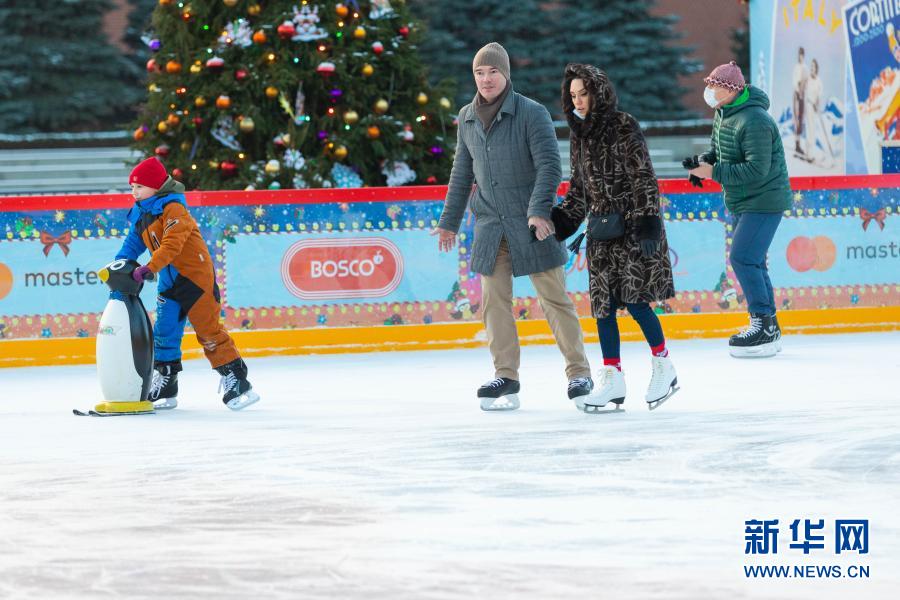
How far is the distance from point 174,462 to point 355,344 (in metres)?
4.14

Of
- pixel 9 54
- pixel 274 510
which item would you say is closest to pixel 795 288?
pixel 274 510

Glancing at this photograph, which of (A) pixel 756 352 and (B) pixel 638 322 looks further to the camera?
(A) pixel 756 352

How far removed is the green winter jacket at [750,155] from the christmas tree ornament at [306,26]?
4.15 meters

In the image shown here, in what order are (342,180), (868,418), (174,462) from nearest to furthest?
(174,462), (868,418), (342,180)

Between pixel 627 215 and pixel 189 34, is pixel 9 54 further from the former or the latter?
pixel 627 215

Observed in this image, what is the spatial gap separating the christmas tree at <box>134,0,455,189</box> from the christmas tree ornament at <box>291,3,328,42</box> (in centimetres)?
1

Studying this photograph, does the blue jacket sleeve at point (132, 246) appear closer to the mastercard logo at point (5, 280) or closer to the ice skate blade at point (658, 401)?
the ice skate blade at point (658, 401)

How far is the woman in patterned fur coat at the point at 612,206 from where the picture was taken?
5.66 m

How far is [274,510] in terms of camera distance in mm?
4094

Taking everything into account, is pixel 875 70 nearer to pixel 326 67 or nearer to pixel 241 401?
pixel 326 67

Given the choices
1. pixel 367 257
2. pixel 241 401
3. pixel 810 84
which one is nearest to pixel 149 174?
pixel 241 401

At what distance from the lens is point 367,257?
29.9 ft

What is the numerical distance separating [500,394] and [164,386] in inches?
59.0

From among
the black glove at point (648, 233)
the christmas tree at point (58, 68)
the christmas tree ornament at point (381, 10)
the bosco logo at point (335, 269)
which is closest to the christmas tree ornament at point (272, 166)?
the christmas tree ornament at point (381, 10)
